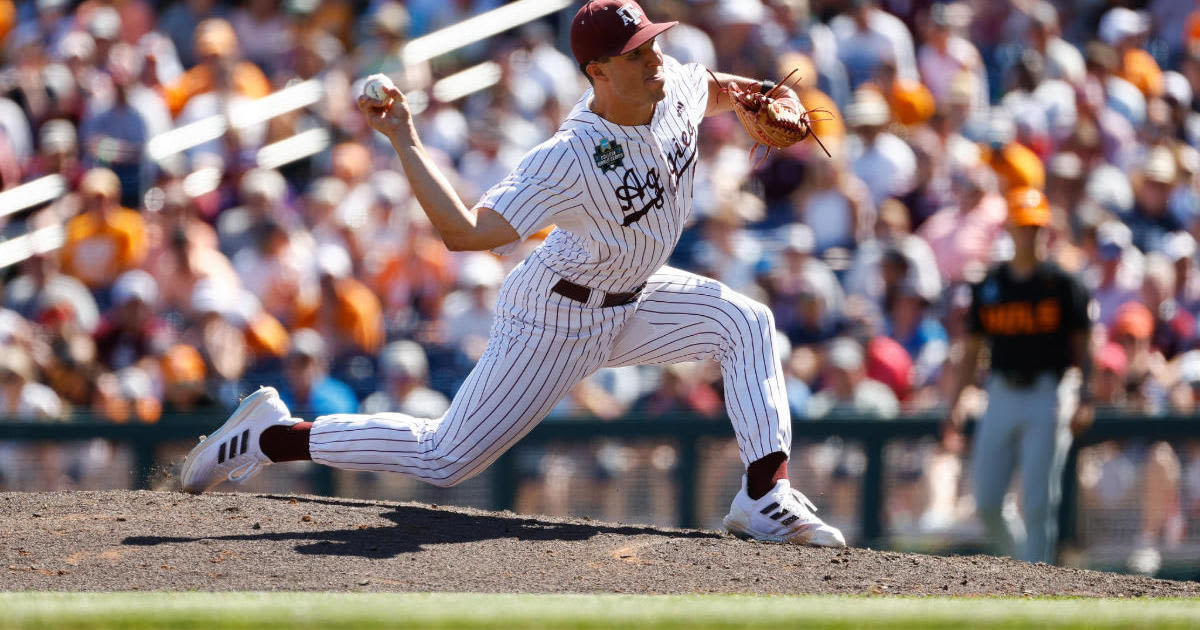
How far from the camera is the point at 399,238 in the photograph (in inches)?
395

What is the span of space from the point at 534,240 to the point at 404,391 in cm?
148

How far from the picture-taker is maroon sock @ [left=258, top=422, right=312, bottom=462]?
586 cm

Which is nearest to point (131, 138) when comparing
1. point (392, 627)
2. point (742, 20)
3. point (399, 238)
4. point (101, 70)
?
point (101, 70)

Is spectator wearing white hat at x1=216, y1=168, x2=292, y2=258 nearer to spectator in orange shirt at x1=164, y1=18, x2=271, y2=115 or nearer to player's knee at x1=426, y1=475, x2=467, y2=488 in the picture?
spectator in orange shirt at x1=164, y1=18, x2=271, y2=115

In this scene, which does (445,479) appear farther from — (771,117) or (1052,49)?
(1052,49)

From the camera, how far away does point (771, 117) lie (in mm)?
5609

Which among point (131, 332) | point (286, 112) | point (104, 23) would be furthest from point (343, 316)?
point (104, 23)

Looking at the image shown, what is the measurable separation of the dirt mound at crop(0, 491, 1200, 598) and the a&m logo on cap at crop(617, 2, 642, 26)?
171 cm

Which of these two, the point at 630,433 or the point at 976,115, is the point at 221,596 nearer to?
the point at 630,433

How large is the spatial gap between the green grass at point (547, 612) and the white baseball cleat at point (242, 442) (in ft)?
4.31

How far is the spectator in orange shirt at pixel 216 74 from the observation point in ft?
37.2

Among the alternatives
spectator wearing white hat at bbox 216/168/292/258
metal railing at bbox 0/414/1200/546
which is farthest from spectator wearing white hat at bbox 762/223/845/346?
spectator wearing white hat at bbox 216/168/292/258

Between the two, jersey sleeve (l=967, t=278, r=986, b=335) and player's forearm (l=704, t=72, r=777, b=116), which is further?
jersey sleeve (l=967, t=278, r=986, b=335)

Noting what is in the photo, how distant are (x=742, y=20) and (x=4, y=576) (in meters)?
7.43
